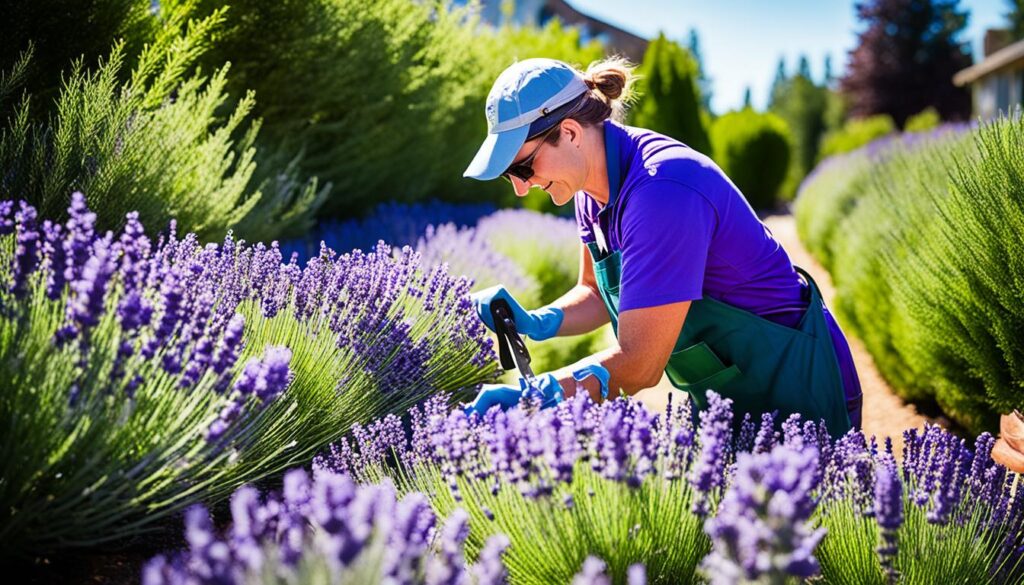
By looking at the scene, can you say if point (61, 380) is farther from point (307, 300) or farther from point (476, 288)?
point (476, 288)

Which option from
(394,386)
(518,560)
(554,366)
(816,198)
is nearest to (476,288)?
(554,366)

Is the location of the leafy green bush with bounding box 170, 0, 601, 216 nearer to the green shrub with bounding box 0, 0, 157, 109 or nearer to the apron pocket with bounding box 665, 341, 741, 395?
the green shrub with bounding box 0, 0, 157, 109

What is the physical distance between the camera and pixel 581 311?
3.22m

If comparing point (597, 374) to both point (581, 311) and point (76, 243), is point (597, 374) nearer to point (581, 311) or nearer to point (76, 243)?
point (581, 311)

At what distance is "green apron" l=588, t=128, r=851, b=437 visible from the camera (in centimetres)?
264

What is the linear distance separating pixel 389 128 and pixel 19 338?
14.9ft

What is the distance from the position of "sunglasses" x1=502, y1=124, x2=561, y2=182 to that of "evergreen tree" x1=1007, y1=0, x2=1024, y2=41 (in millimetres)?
50259

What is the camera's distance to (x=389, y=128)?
5.95 meters

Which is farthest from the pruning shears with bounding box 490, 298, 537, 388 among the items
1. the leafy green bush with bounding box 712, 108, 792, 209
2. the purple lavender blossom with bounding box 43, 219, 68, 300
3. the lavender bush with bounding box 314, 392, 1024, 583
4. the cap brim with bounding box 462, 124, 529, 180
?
the leafy green bush with bounding box 712, 108, 792, 209

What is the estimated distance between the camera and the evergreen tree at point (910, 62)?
3788 cm

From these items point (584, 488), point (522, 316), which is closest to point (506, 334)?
point (522, 316)

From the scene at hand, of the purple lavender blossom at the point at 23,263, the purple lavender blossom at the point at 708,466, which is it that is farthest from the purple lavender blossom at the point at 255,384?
the purple lavender blossom at the point at 708,466

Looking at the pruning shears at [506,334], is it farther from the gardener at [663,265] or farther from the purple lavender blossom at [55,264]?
the purple lavender blossom at [55,264]

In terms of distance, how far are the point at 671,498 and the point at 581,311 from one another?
149 cm
